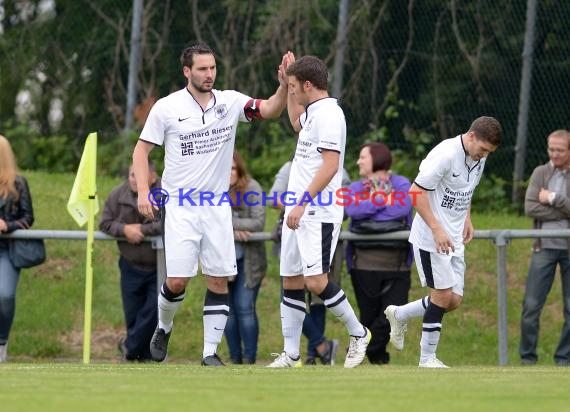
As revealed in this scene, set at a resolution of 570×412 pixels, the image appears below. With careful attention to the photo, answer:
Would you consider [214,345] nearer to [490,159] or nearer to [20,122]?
[490,159]

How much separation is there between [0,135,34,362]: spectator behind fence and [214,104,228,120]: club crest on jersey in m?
2.75

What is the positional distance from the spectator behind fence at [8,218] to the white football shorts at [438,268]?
13.8 ft

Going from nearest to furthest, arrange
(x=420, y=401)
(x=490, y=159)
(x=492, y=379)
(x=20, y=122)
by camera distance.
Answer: (x=420, y=401) → (x=492, y=379) → (x=490, y=159) → (x=20, y=122)

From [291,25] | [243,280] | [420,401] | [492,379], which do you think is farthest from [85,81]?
[420,401]

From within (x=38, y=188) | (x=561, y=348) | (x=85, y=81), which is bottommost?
(x=561, y=348)

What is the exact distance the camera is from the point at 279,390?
8.23 meters

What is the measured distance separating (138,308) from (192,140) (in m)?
2.81

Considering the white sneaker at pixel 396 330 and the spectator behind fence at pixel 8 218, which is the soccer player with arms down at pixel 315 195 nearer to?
the white sneaker at pixel 396 330

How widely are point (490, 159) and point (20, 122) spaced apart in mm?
6722

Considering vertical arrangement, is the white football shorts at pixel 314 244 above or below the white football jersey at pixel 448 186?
below

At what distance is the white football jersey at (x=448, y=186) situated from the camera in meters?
11.2

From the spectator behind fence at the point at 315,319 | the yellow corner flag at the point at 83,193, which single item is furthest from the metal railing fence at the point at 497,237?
the yellow corner flag at the point at 83,193

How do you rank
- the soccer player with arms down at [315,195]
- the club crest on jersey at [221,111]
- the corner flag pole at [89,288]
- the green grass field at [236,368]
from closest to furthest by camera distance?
the green grass field at [236,368], the soccer player with arms down at [315,195], the club crest on jersey at [221,111], the corner flag pole at [89,288]

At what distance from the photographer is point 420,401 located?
762 centimetres
